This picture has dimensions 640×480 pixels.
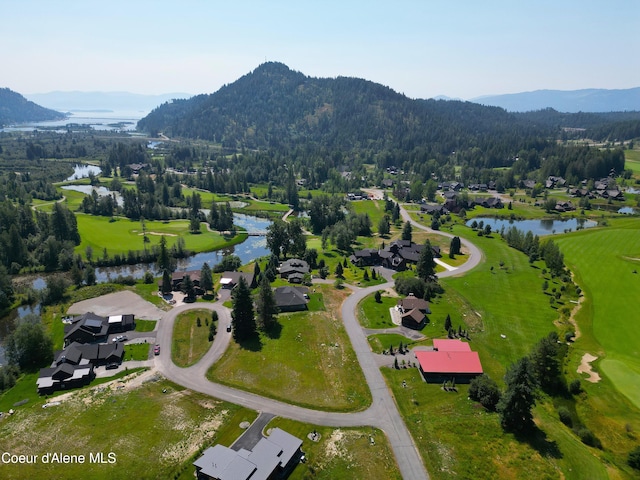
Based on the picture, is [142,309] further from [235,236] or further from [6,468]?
[235,236]

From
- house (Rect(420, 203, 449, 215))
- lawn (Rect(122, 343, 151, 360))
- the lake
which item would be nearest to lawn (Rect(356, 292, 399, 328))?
lawn (Rect(122, 343, 151, 360))

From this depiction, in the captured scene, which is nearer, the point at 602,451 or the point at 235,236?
the point at 602,451

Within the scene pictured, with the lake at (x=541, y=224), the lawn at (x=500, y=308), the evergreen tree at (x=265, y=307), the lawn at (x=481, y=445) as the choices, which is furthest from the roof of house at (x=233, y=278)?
the lake at (x=541, y=224)

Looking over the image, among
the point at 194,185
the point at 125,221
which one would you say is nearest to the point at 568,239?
the point at 125,221

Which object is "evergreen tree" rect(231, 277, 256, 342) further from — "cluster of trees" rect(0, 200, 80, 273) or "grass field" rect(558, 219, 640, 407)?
"cluster of trees" rect(0, 200, 80, 273)

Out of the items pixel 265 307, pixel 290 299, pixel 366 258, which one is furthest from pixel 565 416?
pixel 366 258

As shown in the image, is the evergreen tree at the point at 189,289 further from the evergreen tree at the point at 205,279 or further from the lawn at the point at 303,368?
the lawn at the point at 303,368

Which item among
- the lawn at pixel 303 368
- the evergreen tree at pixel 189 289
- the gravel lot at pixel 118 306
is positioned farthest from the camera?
the evergreen tree at pixel 189 289
